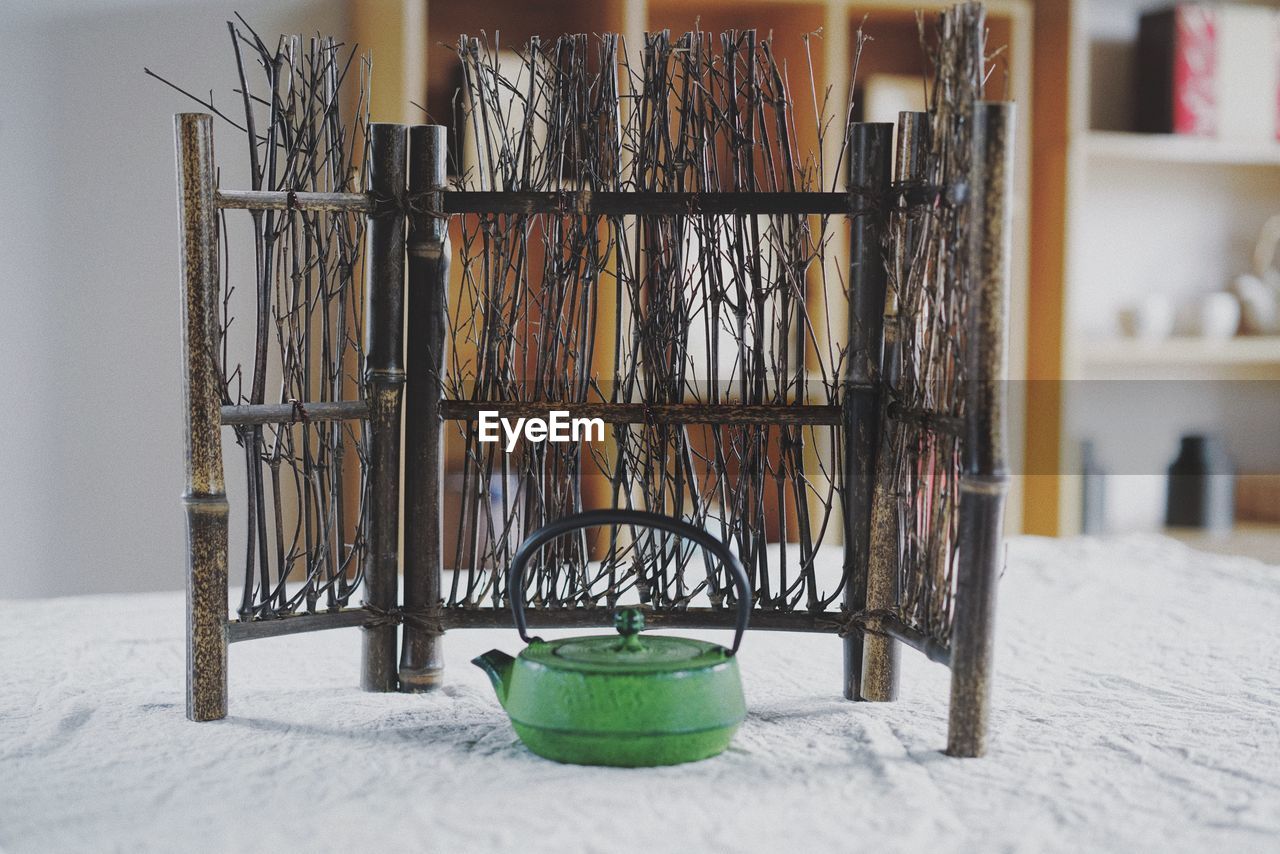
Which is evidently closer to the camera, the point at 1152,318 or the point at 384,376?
the point at 384,376

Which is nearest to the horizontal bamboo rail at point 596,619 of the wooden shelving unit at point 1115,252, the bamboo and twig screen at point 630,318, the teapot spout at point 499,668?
the bamboo and twig screen at point 630,318

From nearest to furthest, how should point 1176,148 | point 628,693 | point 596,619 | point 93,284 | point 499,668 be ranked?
point 628,693, point 499,668, point 596,619, point 93,284, point 1176,148

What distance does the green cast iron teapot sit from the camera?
4.26 feet

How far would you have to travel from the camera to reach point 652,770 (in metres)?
1.33

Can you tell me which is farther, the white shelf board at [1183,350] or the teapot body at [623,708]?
the white shelf board at [1183,350]

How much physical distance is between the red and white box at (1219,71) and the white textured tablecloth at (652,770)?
1.71 metres

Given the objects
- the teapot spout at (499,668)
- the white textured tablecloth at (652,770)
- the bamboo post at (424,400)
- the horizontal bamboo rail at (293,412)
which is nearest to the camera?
the white textured tablecloth at (652,770)

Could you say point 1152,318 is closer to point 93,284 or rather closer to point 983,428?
point 983,428

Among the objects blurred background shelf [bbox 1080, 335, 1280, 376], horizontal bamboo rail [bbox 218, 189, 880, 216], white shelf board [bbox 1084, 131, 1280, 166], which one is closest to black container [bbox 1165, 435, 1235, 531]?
blurred background shelf [bbox 1080, 335, 1280, 376]

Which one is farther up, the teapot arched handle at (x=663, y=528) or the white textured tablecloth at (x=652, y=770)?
the teapot arched handle at (x=663, y=528)

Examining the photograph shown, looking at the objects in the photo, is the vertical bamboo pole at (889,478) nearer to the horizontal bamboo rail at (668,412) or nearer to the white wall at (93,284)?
the horizontal bamboo rail at (668,412)

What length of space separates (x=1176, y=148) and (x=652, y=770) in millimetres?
2576

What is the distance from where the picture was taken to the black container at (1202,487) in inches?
134

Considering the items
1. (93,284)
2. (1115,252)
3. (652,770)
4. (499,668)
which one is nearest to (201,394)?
(499,668)
